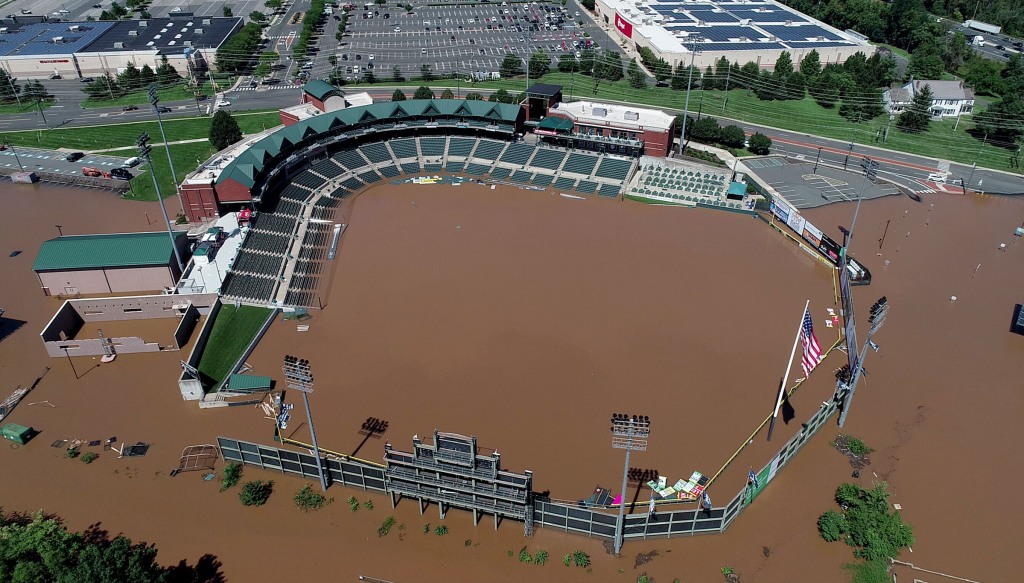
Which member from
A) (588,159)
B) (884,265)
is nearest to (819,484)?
(884,265)

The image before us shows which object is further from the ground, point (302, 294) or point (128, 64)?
point (128, 64)

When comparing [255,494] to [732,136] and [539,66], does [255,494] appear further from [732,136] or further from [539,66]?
[539,66]

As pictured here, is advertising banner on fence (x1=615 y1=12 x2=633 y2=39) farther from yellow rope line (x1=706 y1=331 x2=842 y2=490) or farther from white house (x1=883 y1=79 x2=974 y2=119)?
yellow rope line (x1=706 y1=331 x2=842 y2=490)

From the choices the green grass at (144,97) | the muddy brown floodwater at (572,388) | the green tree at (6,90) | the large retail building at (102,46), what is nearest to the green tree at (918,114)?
the muddy brown floodwater at (572,388)

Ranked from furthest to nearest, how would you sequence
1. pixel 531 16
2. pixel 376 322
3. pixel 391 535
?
1. pixel 531 16
2. pixel 376 322
3. pixel 391 535

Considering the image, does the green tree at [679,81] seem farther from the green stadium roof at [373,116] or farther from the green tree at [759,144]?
the green stadium roof at [373,116]

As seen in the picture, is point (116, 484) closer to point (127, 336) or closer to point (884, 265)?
point (127, 336)
